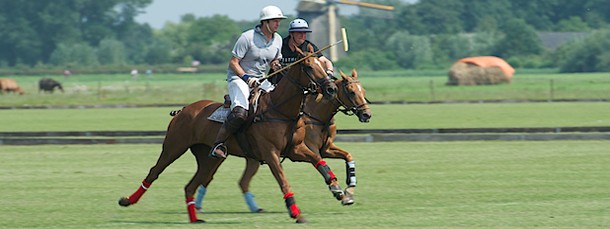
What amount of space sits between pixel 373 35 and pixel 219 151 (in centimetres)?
10660

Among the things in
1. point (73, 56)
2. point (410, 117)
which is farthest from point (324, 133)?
point (73, 56)

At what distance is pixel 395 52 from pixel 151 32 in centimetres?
5573

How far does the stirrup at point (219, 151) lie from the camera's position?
13617 mm

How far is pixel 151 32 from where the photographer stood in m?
162

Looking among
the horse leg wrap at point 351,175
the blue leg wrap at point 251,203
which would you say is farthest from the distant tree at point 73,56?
the blue leg wrap at point 251,203

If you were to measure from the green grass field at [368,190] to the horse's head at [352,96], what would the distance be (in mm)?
1111

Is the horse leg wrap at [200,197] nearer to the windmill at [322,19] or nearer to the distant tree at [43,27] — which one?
the windmill at [322,19]

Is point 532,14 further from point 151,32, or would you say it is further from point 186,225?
point 186,225

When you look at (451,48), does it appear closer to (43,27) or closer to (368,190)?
(43,27)

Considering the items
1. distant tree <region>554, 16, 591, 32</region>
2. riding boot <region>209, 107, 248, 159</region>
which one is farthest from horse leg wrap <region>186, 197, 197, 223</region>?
distant tree <region>554, 16, 591, 32</region>

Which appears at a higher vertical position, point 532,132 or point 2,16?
point 532,132

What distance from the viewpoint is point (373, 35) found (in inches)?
4712

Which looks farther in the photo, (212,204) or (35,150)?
(35,150)

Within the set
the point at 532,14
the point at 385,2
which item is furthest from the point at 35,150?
the point at 385,2
